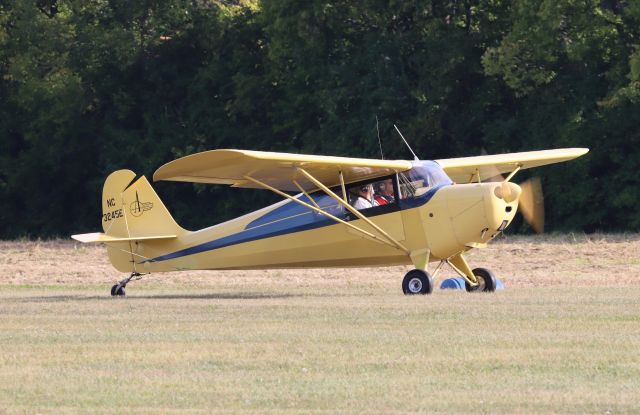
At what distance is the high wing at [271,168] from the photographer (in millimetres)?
18219

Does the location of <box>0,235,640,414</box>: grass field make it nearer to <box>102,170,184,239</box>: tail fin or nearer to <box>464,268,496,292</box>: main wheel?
<box>464,268,496,292</box>: main wheel

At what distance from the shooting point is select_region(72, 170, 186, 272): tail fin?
21.3m

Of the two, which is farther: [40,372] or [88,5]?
[88,5]

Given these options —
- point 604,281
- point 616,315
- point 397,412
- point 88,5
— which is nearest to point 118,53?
point 88,5

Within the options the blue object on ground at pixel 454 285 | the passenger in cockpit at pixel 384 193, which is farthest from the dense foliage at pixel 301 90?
the passenger in cockpit at pixel 384 193

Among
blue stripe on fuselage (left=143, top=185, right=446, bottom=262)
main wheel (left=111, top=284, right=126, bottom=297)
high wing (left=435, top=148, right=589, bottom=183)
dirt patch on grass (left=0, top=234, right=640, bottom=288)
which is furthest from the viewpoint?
dirt patch on grass (left=0, top=234, right=640, bottom=288)

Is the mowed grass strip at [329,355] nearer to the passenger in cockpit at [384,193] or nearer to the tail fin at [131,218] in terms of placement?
the passenger in cockpit at [384,193]

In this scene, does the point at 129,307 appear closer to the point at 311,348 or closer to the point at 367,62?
the point at 311,348

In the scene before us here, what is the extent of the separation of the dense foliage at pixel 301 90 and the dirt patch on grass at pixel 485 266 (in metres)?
6.44

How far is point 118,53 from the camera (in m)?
44.2

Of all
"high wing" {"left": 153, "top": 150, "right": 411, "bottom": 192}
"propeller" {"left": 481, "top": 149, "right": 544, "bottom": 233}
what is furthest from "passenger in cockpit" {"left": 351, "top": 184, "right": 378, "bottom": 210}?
"propeller" {"left": 481, "top": 149, "right": 544, "bottom": 233}

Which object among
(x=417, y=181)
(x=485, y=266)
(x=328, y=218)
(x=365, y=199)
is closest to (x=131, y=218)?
(x=328, y=218)

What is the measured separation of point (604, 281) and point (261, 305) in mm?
7105

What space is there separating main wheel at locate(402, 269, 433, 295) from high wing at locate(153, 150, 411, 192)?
5.21 feet
